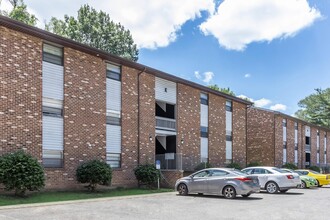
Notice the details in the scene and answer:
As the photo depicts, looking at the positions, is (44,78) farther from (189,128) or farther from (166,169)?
(189,128)

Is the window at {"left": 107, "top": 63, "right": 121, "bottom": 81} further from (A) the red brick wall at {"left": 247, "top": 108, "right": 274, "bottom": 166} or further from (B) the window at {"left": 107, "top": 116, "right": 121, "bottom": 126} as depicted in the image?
(A) the red brick wall at {"left": 247, "top": 108, "right": 274, "bottom": 166}

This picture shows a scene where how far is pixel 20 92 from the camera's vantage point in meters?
15.4

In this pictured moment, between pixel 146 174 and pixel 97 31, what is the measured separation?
30.4m

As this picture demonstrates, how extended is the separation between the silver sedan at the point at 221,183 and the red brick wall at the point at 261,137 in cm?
2072

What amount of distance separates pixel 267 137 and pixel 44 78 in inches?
1009

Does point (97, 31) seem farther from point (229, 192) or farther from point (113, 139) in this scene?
point (229, 192)

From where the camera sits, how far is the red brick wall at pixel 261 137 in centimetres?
3624

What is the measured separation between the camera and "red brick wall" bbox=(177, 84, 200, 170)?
25516mm

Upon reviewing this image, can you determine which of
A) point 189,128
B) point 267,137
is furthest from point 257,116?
point 189,128

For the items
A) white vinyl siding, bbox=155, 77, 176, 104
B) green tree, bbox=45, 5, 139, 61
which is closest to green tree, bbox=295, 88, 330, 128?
green tree, bbox=45, 5, 139, 61

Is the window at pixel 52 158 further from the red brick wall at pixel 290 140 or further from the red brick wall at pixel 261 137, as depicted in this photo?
the red brick wall at pixel 290 140

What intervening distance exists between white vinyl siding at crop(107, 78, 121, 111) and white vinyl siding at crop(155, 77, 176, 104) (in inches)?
142

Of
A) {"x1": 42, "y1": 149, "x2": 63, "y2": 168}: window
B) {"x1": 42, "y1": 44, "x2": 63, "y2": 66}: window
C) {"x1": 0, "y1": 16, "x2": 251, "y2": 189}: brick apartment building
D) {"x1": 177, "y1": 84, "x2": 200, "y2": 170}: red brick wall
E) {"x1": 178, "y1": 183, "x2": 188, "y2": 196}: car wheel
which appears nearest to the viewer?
{"x1": 0, "y1": 16, "x2": 251, "y2": 189}: brick apartment building

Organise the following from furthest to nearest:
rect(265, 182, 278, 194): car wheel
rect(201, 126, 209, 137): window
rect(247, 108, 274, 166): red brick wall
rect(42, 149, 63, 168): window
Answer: rect(247, 108, 274, 166): red brick wall < rect(201, 126, 209, 137): window < rect(265, 182, 278, 194): car wheel < rect(42, 149, 63, 168): window
